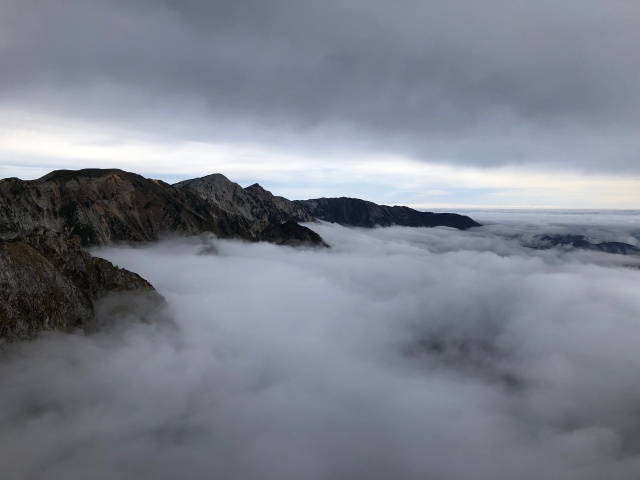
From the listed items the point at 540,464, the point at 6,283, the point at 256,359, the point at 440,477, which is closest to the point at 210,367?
the point at 256,359

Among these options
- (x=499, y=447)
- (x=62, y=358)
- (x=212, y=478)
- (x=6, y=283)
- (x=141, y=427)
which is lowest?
(x=499, y=447)

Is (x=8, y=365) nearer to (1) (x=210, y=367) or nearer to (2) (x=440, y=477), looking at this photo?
(1) (x=210, y=367)

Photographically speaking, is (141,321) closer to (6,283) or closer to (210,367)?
(210,367)

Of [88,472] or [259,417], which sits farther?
[259,417]

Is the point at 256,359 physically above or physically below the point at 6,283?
below

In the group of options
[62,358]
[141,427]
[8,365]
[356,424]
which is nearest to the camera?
[8,365]

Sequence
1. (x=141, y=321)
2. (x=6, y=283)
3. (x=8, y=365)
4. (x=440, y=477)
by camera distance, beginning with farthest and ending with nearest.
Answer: (x=141, y=321) → (x=440, y=477) → (x=8, y=365) → (x=6, y=283)
